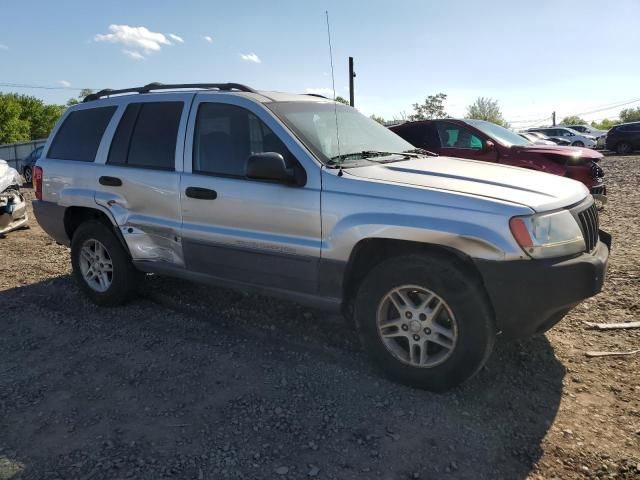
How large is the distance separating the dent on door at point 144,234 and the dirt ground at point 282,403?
23.2 inches

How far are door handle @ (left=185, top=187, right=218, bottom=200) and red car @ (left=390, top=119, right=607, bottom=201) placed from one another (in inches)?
210

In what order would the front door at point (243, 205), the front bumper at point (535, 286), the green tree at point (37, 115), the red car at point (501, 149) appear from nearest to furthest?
the front bumper at point (535, 286) < the front door at point (243, 205) < the red car at point (501, 149) < the green tree at point (37, 115)

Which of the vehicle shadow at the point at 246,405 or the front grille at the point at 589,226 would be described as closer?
the vehicle shadow at the point at 246,405

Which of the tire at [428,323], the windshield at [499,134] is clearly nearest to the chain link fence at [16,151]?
the windshield at [499,134]

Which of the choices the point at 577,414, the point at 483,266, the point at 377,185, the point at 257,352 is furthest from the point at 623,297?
the point at 257,352

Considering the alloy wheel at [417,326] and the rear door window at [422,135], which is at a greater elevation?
the rear door window at [422,135]

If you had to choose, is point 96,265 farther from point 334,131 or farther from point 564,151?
point 564,151

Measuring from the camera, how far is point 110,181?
4.40 m

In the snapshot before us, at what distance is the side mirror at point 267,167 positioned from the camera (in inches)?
127

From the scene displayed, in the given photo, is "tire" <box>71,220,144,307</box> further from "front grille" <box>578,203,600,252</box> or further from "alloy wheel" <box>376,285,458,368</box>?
"front grille" <box>578,203,600,252</box>

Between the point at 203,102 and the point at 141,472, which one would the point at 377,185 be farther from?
the point at 141,472

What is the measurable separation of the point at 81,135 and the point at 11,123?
151 feet

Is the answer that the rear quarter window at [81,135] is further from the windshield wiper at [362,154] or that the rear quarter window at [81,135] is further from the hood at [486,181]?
the hood at [486,181]

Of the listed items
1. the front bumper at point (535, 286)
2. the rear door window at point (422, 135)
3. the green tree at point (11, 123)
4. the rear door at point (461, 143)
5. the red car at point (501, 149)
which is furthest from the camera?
the green tree at point (11, 123)
